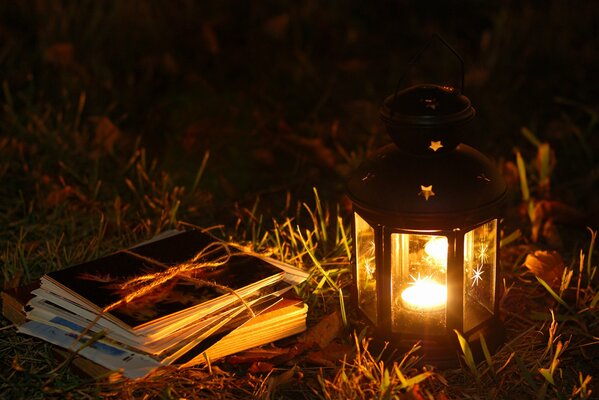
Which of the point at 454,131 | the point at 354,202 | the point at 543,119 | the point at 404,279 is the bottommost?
the point at 543,119

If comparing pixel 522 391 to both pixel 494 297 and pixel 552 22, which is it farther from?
pixel 552 22

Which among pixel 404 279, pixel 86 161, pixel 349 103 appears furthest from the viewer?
pixel 349 103

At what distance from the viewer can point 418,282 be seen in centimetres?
273

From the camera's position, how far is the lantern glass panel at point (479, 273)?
2652 millimetres

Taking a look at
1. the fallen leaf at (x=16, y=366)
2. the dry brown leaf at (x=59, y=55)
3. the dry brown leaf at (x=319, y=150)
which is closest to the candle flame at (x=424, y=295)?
the fallen leaf at (x=16, y=366)

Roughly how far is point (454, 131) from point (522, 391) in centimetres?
82

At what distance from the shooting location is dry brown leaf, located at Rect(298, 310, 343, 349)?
9.32ft

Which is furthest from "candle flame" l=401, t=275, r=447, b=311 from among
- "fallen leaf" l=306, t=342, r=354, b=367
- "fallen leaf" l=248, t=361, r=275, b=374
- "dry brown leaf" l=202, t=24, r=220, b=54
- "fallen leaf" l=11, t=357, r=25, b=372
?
"dry brown leaf" l=202, t=24, r=220, b=54

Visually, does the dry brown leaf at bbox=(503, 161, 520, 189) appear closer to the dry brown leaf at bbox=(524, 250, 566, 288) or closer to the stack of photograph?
the dry brown leaf at bbox=(524, 250, 566, 288)

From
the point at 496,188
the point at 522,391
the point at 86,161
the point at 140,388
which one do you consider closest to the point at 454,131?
the point at 496,188

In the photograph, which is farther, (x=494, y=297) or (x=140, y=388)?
(x=494, y=297)

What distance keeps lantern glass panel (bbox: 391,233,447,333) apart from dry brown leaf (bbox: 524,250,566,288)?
491 mm

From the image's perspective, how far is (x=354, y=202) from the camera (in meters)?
2.64

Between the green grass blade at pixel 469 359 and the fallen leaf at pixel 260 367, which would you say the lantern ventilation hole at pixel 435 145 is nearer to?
the green grass blade at pixel 469 359
